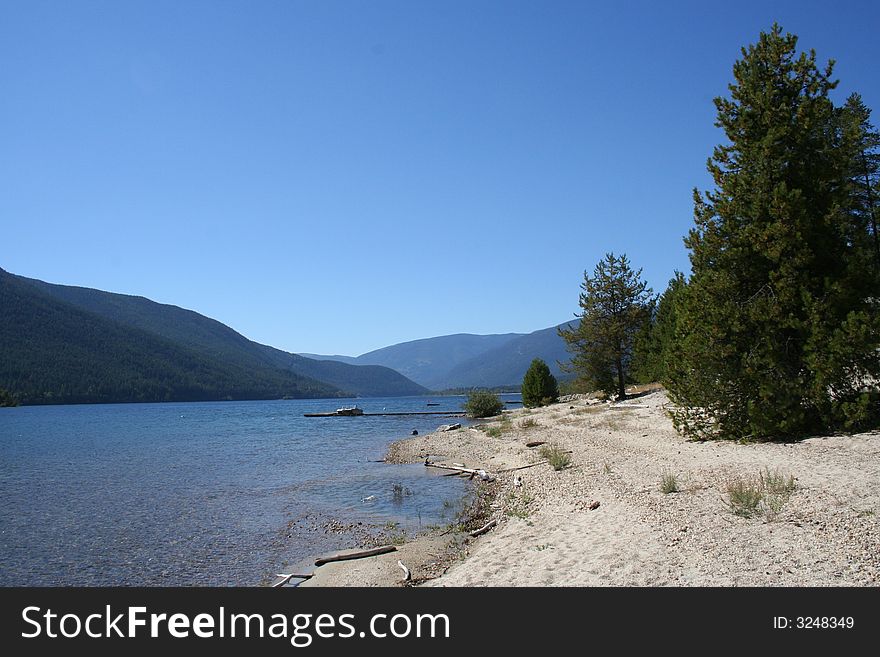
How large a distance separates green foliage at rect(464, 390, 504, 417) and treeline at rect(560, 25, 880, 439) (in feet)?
132

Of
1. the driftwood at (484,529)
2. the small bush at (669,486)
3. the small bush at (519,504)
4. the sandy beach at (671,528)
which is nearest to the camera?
the sandy beach at (671,528)

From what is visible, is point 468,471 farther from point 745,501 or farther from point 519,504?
point 745,501

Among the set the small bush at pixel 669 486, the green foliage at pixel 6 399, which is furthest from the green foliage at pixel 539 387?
the green foliage at pixel 6 399

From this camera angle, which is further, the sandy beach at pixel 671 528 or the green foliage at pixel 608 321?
the green foliage at pixel 608 321

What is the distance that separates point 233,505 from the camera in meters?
18.7

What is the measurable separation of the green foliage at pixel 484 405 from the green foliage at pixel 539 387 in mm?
3263

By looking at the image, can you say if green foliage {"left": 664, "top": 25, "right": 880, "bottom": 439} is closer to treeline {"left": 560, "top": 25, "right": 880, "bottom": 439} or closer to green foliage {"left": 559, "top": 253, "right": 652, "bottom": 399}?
treeline {"left": 560, "top": 25, "right": 880, "bottom": 439}

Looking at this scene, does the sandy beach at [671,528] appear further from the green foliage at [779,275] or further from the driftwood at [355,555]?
the green foliage at [779,275]

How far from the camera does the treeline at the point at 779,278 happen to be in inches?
629

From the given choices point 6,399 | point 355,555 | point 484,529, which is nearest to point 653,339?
point 484,529

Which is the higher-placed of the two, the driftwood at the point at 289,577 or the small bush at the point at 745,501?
the small bush at the point at 745,501

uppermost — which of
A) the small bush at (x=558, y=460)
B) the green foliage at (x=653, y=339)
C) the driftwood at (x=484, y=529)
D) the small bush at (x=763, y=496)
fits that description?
the green foliage at (x=653, y=339)
